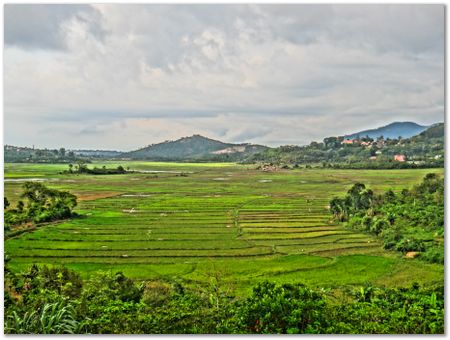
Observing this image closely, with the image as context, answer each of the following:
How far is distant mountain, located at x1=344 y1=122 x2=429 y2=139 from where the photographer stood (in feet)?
18.6

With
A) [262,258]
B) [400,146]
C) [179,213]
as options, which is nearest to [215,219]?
[179,213]

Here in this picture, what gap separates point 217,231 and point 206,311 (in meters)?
1.90

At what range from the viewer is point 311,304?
4.32 metres

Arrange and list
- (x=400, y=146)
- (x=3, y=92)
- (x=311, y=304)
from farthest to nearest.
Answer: (x=400, y=146) → (x=3, y=92) → (x=311, y=304)

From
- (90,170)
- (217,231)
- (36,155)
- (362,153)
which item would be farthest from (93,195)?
(362,153)

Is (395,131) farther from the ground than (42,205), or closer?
farther from the ground

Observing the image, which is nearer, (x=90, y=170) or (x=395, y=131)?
(x=395, y=131)

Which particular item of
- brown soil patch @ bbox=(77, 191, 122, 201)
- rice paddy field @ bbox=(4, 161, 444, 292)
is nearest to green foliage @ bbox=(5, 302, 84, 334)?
rice paddy field @ bbox=(4, 161, 444, 292)

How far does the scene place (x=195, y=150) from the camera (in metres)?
7.02

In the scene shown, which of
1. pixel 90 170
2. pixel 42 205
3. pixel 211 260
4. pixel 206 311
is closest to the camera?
pixel 206 311

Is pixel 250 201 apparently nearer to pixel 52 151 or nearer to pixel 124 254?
pixel 124 254

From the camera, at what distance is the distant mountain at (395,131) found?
18.6 ft

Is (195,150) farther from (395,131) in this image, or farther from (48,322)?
(48,322)

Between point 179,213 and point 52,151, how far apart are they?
6.94 feet
